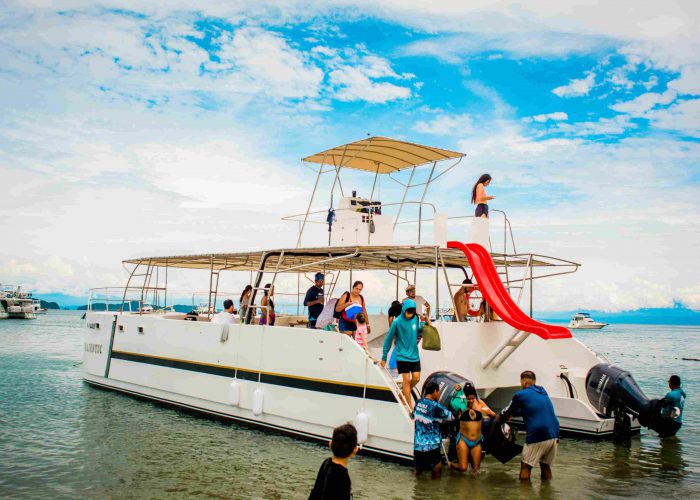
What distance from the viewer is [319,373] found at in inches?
A: 389

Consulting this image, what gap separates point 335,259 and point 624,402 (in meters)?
6.10

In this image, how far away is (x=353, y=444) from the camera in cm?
391

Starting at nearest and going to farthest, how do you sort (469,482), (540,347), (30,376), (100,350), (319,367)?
(469,482), (319,367), (540,347), (100,350), (30,376)

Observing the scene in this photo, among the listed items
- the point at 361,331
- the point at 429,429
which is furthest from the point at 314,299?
the point at 429,429

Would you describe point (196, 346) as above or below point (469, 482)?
above

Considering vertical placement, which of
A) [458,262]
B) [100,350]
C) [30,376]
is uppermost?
[458,262]

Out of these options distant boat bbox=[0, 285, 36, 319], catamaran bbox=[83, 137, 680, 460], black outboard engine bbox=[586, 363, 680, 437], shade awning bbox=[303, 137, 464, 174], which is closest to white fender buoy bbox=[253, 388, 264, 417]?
catamaran bbox=[83, 137, 680, 460]

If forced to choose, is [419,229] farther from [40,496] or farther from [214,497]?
[40,496]

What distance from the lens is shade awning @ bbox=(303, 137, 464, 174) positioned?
12109mm

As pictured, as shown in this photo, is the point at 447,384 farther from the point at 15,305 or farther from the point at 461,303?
the point at 15,305

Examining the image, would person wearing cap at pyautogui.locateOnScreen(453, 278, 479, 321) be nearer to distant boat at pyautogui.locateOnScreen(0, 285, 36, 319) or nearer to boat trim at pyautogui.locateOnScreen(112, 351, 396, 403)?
boat trim at pyautogui.locateOnScreen(112, 351, 396, 403)

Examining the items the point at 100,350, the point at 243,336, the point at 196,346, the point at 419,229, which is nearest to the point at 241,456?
the point at 243,336

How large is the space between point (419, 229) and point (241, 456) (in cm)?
581

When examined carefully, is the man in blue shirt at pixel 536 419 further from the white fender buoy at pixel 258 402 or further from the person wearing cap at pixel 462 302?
the white fender buoy at pixel 258 402
